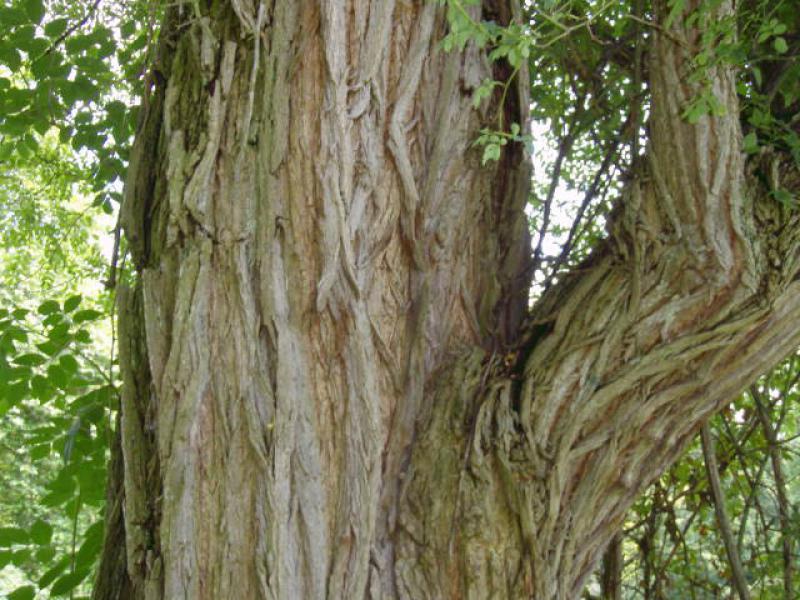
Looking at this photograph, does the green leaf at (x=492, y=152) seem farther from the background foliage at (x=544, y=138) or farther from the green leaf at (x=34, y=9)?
the green leaf at (x=34, y=9)

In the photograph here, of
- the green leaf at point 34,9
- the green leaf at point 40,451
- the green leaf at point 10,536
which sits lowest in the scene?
the green leaf at point 10,536

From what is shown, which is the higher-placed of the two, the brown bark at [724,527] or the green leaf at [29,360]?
the green leaf at [29,360]

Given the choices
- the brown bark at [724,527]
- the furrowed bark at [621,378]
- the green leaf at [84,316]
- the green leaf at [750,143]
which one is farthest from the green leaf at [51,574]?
the green leaf at [750,143]

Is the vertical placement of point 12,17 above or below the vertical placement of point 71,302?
above

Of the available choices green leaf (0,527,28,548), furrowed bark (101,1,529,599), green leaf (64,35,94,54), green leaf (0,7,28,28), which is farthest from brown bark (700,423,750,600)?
green leaf (0,7,28,28)

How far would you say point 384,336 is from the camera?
1835 mm

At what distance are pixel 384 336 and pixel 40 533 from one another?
1393 mm

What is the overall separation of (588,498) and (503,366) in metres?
0.35

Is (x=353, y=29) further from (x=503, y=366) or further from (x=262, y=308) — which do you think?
(x=503, y=366)

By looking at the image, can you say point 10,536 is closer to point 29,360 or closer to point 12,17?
point 29,360

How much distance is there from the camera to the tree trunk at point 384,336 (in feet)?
5.47

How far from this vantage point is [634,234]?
6.14ft

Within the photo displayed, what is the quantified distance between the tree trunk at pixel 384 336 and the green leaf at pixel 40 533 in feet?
2.25

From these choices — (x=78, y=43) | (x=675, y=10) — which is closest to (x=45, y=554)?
(x=78, y=43)
